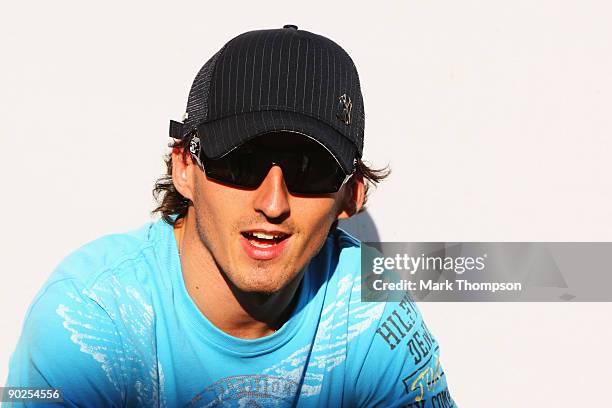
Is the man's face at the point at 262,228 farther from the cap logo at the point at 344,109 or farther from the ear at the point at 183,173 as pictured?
the cap logo at the point at 344,109

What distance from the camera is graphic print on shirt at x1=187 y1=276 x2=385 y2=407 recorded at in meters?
2.49

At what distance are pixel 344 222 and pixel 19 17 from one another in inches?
60.0

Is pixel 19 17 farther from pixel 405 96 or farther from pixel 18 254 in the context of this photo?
pixel 405 96

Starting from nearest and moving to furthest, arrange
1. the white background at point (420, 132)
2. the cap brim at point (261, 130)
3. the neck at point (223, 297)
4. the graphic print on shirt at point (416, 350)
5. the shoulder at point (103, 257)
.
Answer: the cap brim at point (261, 130)
the shoulder at point (103, 257)
the neck at point (223, 297)
the graphic print on shirt at point (416, 350)
the white background at point (420, 132)

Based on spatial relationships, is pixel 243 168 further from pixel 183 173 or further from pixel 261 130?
pixel 183 173

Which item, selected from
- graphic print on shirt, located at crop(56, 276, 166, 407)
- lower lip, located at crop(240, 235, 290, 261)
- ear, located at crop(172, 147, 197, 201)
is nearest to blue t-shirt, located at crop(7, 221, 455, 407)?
graphic print on shirt, located at crop(56, 276, 166, 407)

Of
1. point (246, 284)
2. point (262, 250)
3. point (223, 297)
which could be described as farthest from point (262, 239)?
point (223, 297)

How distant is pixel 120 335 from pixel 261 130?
28.2 inches

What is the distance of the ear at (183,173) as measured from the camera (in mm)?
2467

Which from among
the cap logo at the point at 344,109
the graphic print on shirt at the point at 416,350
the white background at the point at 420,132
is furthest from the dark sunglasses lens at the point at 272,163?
the white background at the point at 420,132

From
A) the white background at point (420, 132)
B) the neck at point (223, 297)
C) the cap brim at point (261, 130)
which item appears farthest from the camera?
the white background at point (420, 132)

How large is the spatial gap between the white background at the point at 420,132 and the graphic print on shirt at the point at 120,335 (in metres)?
0.89

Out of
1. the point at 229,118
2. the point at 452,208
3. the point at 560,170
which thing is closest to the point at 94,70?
the point at 229,118

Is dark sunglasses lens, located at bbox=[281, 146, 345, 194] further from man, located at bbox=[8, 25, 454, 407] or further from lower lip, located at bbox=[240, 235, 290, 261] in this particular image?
lower lip, located at bbox=[240, 235, 290, 261]
